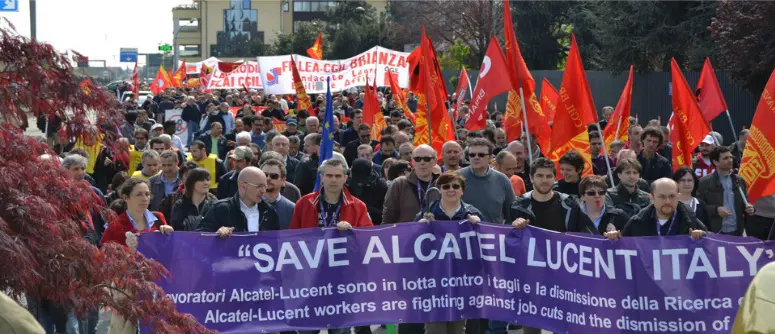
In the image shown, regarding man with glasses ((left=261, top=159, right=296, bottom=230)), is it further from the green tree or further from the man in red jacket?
the green tree

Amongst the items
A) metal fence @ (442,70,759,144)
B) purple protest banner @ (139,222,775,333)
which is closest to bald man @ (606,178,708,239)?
purple protest banner @ (139,222,775,333)

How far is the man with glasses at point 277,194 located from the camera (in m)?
8.32

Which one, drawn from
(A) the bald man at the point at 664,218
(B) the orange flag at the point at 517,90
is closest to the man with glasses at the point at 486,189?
(A) the bald man at the point at 664,218

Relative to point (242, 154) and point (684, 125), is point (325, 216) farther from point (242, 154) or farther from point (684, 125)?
point (684, 125)

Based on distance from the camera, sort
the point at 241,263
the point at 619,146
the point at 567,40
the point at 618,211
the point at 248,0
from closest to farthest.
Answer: the point at 241,263 < the point at 618,211 < the point at 619,146 < the point at 567,40 < the point at 248,0

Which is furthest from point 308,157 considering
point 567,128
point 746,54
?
point 746,54

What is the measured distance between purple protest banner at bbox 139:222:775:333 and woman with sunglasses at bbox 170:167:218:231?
119 centimetres

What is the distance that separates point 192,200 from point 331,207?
53.6 inches

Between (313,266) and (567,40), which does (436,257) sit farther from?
(567,40)

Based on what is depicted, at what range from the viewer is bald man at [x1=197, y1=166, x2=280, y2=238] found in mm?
7852

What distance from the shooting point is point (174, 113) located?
83.6ft

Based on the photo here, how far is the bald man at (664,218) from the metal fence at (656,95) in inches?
881

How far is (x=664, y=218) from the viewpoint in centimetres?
764

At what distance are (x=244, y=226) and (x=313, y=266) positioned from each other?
0.61 m
